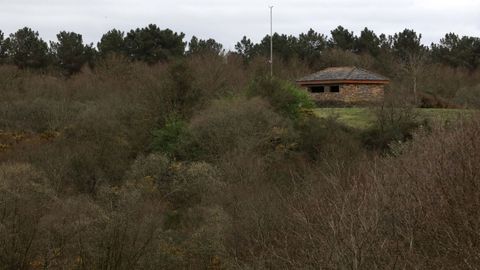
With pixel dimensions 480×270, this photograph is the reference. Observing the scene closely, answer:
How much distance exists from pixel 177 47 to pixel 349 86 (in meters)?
18.3

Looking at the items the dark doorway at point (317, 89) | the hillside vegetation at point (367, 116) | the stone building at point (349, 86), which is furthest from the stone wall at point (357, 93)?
the hillside vegetation at point (367, 116)

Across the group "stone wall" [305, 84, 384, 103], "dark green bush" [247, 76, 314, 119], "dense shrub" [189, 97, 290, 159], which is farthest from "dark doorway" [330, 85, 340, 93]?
"dense shrub" [189, 97, 290, 159]

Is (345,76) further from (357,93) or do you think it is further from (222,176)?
(222,176)

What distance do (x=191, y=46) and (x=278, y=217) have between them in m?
51.6

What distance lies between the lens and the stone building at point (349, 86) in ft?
138

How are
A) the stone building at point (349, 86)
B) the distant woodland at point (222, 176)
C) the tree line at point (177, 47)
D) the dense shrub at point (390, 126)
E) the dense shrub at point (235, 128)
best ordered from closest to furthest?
the distant woodland at point (222, 176), the dense shrub at point (235, 128), the dense shrub at point (390, 126), the stone building at point (349, 86), the tree line at point (177, 47)

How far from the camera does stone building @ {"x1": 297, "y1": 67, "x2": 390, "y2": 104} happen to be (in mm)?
41938

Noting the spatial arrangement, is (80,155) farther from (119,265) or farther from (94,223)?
(119,265)

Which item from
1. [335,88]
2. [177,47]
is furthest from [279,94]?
[177,47]

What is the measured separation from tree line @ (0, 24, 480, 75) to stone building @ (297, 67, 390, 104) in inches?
228

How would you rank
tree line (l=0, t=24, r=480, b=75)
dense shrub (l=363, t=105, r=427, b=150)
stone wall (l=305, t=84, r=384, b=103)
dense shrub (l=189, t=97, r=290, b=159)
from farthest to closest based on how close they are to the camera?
1. tree line (l=0, t=24, r=480, b=75)
2. stone wall (l=305, t=84, r=384, b=103)
3. dense shrub (l=363, t=105, r=427, b=150)
4. dense shrub (l=189, t=97, r=290, b=159)

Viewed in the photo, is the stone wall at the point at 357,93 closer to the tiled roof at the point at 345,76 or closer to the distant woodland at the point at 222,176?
the tiled roof at the point at 345,76

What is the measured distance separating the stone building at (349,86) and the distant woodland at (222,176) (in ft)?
8.73

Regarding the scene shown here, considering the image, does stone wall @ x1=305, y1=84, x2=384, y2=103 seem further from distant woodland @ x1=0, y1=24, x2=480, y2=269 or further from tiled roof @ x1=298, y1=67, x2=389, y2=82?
distant woodland @ x1=0, y1=24, x2=480, y2=269
